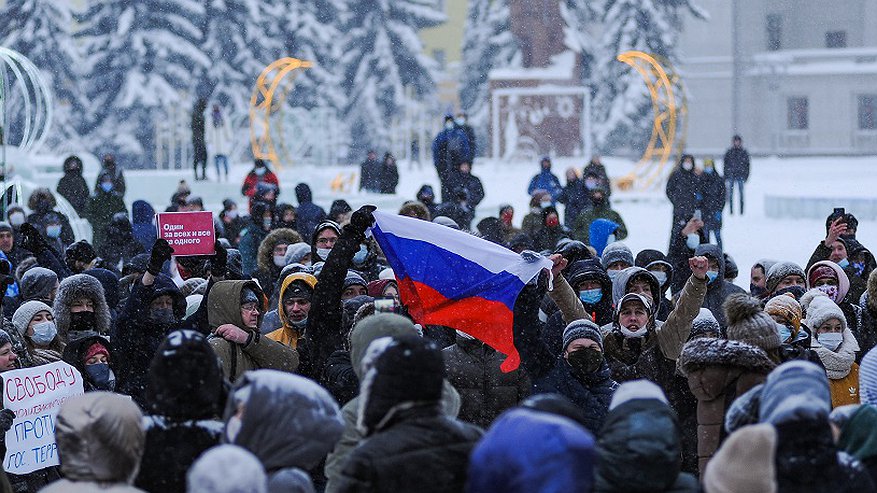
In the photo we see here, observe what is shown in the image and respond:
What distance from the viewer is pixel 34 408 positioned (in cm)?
696

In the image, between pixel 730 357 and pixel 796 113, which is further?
pixel 796 113

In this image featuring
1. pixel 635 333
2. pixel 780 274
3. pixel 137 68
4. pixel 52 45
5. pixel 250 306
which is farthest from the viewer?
pixel 52 45

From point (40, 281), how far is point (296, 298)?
2.61 m

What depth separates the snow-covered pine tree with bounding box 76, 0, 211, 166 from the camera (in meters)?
43.9

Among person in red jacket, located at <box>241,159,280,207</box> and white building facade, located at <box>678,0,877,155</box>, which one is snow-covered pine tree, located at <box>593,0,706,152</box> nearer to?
white building facade, located at <box>678,0,877,155</box>

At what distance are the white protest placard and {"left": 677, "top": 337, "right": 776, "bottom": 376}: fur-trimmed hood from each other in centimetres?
299

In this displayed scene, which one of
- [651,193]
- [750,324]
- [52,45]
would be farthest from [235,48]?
[750,324]

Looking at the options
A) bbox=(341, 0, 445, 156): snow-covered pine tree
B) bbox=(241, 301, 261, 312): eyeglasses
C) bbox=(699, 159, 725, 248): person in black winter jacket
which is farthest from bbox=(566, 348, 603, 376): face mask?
bbox=(341, 0, 445, 156): snow-covered pine tree

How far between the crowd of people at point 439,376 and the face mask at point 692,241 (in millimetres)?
58

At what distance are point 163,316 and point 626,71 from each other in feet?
141

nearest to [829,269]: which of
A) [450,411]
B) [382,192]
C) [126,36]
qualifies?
[450,411]

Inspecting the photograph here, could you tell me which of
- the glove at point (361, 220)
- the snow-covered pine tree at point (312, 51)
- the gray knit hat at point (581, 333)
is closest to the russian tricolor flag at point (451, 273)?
the gray knit hat at point (581, 333)

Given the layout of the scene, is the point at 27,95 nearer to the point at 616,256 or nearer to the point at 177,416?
the point at 616,256

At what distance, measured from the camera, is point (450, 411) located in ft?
16.5
